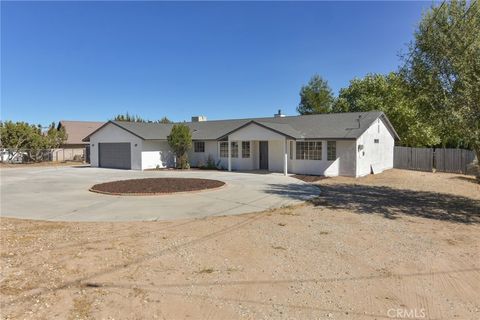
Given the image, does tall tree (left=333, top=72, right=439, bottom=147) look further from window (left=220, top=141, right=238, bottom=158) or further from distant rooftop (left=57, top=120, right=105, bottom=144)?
distant rooftop (left=57, top=120, right=105, bottom=144)

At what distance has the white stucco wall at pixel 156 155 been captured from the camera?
25.4 metres

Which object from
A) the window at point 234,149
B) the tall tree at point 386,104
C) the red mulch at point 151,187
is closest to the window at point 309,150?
the window at point 234,149

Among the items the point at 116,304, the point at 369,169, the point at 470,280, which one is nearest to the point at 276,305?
the point at 116,304

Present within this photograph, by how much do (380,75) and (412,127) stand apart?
8.95 metres

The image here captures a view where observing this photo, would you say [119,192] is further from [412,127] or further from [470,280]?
[412,127]

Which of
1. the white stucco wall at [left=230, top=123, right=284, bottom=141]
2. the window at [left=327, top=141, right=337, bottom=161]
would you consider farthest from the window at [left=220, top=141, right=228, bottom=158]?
the window at [left=327, top=141, right=337, bottom=161]

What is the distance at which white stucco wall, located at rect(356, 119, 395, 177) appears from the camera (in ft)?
64.4

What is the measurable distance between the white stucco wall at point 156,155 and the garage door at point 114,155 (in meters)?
1.77

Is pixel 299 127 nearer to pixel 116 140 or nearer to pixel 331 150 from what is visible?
pixel 331 150

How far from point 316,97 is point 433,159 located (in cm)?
2372

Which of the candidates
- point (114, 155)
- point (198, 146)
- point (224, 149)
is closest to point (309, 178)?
point (224, 149)

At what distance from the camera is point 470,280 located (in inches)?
197

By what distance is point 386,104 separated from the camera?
32438 millimetres

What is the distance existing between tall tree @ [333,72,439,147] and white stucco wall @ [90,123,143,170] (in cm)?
1991
